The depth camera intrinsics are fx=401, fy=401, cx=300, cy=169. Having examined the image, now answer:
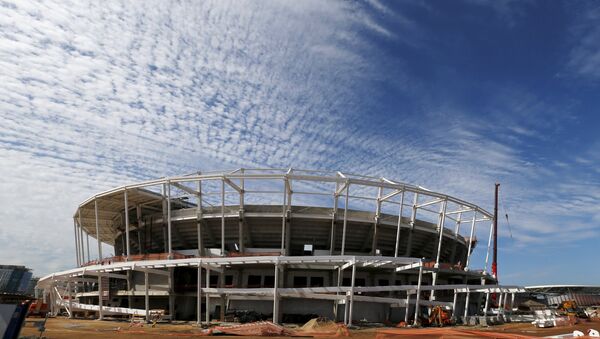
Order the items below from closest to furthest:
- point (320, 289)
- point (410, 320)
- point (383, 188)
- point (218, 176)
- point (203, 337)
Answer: point (203, 337) < point (320, 289) < point (410, 320) < point (218, 176) < point (383, 188)

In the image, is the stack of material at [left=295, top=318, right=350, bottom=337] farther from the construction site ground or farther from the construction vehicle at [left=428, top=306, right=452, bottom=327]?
the construction vehicle at [left=428, top=306, right=452, bottom=327]

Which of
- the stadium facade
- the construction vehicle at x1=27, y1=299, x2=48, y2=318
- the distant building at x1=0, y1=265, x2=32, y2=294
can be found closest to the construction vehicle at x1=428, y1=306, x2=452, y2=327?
the stadium facade

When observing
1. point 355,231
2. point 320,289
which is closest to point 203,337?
point 320,289

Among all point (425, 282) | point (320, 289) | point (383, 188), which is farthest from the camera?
point (425, 282)

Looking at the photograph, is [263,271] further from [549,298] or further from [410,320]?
[549,298]

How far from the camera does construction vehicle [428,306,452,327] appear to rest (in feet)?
102

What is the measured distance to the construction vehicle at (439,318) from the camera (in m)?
31.0

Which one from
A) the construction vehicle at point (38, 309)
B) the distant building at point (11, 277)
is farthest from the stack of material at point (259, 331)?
the distant building at point (11, 277)

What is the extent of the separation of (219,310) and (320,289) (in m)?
11.0

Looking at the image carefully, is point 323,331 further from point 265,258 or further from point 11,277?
point 11,277

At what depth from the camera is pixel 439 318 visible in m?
31.2

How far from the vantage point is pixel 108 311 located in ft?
108

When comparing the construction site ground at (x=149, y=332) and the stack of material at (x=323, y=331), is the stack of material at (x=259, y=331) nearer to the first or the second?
the stack of material at (x=323, y=331)

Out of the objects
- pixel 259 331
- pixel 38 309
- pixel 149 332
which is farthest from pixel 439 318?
pixel 38 309
